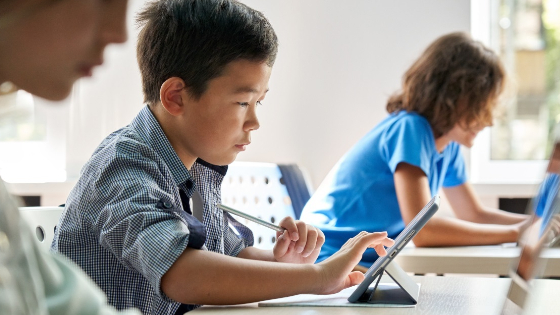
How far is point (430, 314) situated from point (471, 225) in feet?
3.05

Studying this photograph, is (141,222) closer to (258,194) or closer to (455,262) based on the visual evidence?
(455,262)

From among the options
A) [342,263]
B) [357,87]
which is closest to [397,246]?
[342,263]

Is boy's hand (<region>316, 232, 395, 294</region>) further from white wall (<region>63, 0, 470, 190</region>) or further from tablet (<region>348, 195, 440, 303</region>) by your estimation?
white wall (<region>63, 0, 470, 190</region>)

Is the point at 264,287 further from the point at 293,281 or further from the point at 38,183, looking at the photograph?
the point at 38,183

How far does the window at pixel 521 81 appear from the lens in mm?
2518

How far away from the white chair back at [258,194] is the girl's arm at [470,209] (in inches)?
25.2

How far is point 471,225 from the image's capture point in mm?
1680

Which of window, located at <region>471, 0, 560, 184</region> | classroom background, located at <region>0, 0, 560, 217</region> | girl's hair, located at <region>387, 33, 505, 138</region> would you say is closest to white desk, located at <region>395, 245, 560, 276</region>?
girl's hair, located at <region>387, 33, 505, 138</region>

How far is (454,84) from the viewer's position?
188cm

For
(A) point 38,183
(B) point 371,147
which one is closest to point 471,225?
(B) point 371,147

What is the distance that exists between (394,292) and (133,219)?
14.9 inches

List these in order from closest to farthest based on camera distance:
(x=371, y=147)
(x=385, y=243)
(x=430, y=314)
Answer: (x=430, y=314) < (x=385, y=243) < (x=371, y=147)

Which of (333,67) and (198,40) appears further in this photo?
(333,67)

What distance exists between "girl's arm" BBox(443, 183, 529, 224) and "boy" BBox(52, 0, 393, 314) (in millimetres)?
1096
